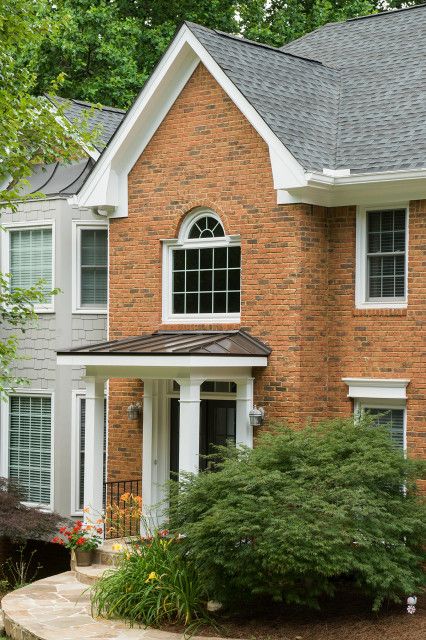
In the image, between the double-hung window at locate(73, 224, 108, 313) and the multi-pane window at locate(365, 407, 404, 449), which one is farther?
the double-hung window at locate(73, 224, 108, 313)

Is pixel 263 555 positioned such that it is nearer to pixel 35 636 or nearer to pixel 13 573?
pixel 35 636

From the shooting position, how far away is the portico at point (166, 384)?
14133 mm

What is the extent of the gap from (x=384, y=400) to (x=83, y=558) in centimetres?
466

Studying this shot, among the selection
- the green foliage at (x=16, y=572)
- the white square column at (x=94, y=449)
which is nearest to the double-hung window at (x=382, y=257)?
the white square column at (x=94, y=449)

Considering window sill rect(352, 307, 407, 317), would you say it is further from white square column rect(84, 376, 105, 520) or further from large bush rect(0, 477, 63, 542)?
large bush rect(0, 477, 63, 542)

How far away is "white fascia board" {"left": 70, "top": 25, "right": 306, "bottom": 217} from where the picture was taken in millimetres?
14867

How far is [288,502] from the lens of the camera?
38.0 ft

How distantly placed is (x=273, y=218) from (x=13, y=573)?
23.3 feet

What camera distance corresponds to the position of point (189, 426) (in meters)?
14.1

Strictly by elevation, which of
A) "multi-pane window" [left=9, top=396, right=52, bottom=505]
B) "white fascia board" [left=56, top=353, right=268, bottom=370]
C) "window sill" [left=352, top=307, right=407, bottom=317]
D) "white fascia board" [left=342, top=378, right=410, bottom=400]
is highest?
"window sill" [left=352, top=307, right=407, bottom=317]

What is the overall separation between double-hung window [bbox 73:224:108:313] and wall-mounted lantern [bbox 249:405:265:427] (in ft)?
14.2

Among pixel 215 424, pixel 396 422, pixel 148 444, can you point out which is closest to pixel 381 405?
pixel 396 422

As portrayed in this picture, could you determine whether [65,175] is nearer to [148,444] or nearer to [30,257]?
[30,257]

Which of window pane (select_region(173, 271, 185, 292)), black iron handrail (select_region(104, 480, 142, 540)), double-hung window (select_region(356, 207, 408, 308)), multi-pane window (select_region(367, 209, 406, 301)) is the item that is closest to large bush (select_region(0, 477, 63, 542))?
black iron handrail (select_region(104, 480, 142, 540))
